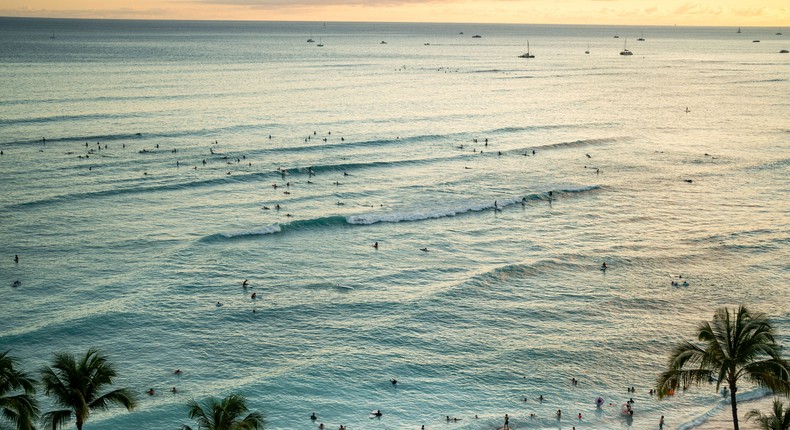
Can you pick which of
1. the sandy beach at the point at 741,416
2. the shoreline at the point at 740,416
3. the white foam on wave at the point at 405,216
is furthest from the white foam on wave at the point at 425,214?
the sandy beach at the point at 741,416

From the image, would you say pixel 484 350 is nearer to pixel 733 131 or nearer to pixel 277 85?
pixel 733 131

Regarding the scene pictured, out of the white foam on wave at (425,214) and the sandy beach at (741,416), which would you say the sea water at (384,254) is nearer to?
the white foam on wave at (425,214)

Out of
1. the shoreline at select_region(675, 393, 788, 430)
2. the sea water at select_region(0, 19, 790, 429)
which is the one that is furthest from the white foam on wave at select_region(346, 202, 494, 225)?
the shoreline at select_region(675, 393, 788, 430)

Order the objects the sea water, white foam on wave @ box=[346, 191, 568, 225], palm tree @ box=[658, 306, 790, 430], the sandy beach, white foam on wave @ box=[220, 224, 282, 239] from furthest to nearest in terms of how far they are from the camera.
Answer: white foam on wave @ box=[346, 191, 568, 225] → white foam on wave @ box=[220, 224, 282, 239] → the sea water → the sandy beach → palm tree @ box=[658, 306, 790, 430]

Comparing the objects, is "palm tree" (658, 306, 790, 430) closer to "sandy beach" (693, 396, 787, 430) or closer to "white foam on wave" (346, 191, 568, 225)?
"sandy beach" (693, 396, 787, 430)

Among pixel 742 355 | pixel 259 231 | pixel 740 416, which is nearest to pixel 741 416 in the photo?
pixel 740 416

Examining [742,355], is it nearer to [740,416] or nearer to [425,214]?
[740,416]

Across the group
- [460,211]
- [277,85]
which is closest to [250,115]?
[277,85]
